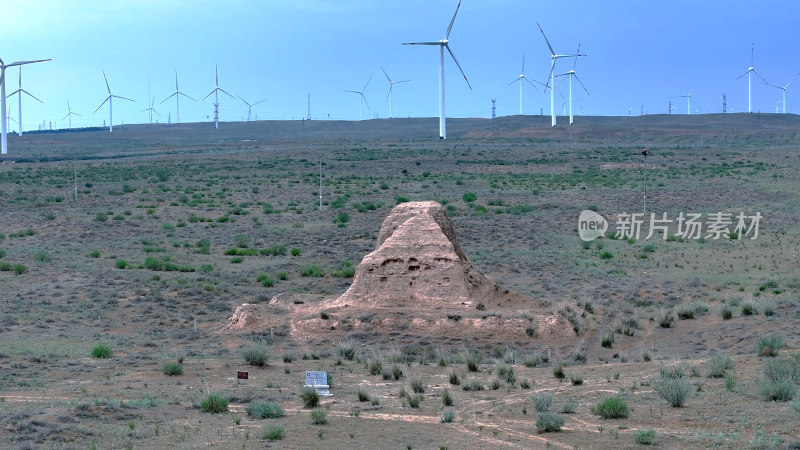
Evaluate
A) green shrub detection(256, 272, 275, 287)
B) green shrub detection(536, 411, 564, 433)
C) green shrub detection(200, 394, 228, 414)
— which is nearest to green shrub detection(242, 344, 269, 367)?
green shrub detection(200, 394, 228, 414)

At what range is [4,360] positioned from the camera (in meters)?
19.5

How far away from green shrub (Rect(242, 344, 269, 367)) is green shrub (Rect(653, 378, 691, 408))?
7.84m

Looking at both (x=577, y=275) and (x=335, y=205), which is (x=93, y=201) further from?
(x=577, y=275)

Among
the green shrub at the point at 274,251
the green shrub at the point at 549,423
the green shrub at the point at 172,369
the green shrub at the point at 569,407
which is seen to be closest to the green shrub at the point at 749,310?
the green shrub at the point at 569,407

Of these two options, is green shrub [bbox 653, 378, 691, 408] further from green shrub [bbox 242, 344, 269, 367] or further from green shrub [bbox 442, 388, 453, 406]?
green shrub [bbox 242, 344, 269, 367]

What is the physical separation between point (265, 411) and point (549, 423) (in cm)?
419

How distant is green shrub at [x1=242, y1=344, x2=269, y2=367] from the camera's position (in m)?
19.5

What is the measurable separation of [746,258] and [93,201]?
36549mm

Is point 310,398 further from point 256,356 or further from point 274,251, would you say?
point 274,251

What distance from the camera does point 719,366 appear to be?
17.1 metres

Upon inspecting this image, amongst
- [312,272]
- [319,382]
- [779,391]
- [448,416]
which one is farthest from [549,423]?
[312,272]

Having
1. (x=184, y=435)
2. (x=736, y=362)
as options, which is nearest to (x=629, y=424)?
(x=736, y=362)

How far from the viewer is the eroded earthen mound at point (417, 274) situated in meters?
25.0

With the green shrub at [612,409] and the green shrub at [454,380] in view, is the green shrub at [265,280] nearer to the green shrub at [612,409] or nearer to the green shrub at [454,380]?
the green shrub at [454,380]
